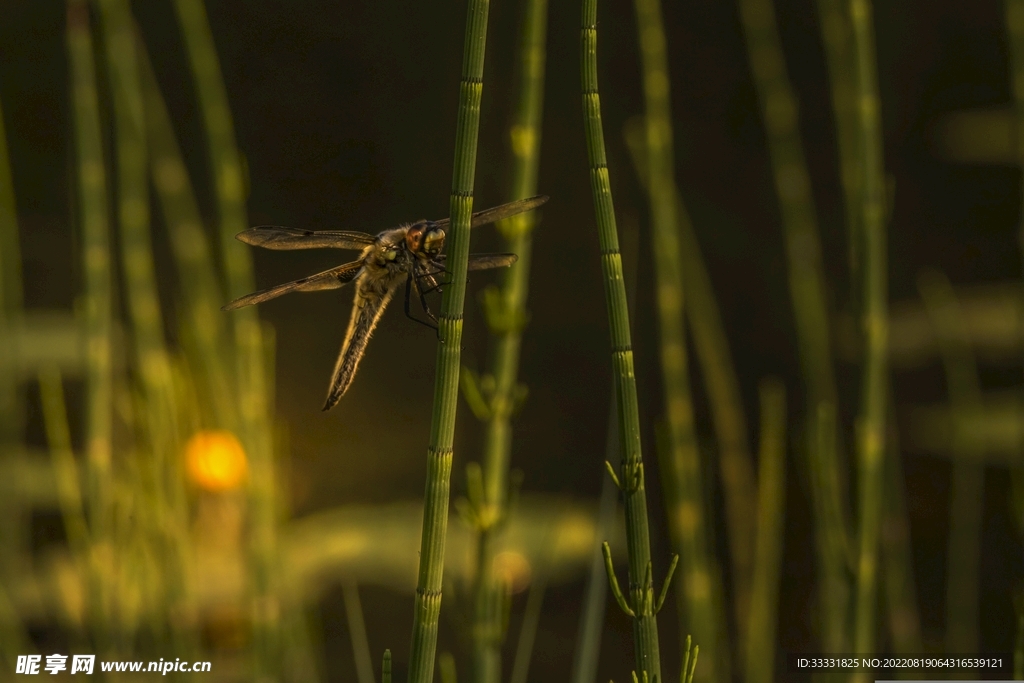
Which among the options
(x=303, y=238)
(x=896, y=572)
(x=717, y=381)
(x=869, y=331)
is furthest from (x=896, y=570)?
(x=303, y=238)

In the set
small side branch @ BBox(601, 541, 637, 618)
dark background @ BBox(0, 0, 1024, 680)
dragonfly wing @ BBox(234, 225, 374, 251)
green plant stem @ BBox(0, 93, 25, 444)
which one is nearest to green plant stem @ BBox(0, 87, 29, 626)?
green plant stem @ BBox(0, 93, 25, 444)

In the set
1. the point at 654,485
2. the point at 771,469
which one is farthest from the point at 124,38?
the point at 654,485

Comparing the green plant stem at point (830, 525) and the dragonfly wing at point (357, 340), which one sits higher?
the dragonfly wing at point (357, 340)

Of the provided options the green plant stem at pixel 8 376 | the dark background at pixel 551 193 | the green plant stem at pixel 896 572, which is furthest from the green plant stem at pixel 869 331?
the dark background at pixel 551 193

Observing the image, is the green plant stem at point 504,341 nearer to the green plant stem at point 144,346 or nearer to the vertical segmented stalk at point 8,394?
the green plant stem at point 144,346

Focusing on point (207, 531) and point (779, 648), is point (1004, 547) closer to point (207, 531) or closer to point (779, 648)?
point (779, 648)

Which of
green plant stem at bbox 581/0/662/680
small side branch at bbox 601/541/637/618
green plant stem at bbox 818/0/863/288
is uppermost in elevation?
green plant stem at bbox 818/0/863/288

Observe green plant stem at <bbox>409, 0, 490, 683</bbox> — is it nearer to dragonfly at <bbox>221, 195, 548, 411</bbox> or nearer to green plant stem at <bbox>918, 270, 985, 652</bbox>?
dragonfly at <bbox>221, 195, 548, 411</bbox>
